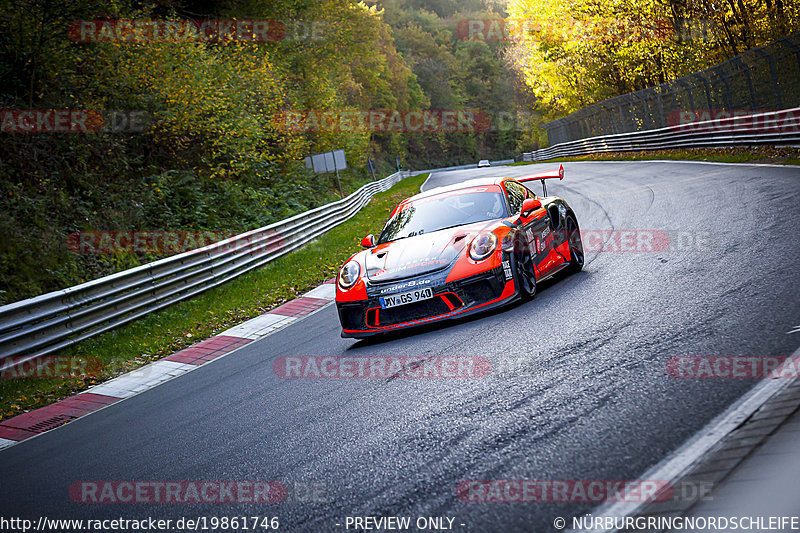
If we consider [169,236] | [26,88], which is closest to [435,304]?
[169,236]

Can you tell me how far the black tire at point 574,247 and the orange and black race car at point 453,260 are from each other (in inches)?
0.9

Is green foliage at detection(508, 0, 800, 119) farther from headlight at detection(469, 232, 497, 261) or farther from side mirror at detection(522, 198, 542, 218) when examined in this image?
headlight at detection(469, 232, 497, 261)

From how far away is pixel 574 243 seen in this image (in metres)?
8.25

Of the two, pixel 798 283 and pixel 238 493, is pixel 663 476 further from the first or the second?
pixel 798 283

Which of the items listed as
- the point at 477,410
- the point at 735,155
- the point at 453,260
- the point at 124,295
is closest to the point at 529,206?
the point at 453,260

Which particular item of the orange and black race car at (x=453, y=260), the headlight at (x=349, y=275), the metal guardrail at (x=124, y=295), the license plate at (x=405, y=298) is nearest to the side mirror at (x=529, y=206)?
the orange and black race car at (x=453, y=260)

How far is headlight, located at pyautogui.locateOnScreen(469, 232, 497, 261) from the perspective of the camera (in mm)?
6574

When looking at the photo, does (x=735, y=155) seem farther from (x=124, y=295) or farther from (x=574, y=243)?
(x=124, y=295)

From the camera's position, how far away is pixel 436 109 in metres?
104

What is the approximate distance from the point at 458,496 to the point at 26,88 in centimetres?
1698

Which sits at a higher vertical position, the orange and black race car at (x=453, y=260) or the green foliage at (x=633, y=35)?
the green foliage at (x=633, y=35)

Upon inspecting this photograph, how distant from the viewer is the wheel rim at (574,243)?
26.9 ft

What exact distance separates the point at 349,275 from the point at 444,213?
4.53 ft

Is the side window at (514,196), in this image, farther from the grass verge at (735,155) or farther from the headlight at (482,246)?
the grass verge at (735,155)
